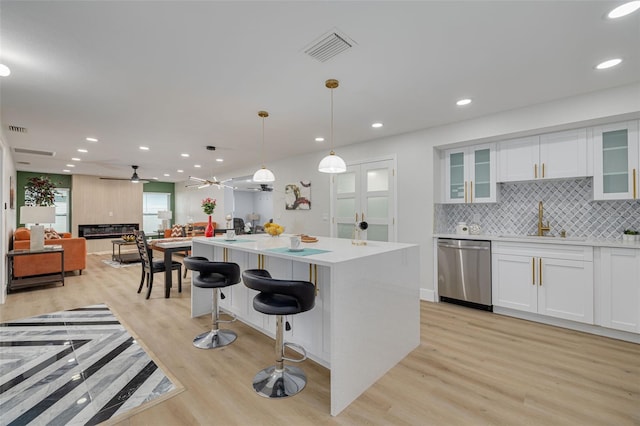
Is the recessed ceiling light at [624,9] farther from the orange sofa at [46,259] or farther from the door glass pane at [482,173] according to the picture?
the orange sofa at [46,259]

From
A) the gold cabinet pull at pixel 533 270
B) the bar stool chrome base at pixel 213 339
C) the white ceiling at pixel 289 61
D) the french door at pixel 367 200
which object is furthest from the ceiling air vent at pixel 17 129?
the gold cabinet pull at pixel 533 270

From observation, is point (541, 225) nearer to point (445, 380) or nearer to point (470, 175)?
point (470, 175)

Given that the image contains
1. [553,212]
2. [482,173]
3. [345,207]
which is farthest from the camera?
[345,207]

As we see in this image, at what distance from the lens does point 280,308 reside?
191cm

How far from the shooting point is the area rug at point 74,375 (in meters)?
1.82

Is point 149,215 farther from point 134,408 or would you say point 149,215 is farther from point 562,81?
point 562,81

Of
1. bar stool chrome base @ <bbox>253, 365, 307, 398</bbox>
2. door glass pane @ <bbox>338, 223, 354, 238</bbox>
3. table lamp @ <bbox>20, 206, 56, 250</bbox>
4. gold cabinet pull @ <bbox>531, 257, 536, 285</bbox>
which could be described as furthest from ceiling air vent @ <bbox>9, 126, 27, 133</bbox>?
gold cabinet pull @ <bbox>531, 257, 536, 285</bbox>

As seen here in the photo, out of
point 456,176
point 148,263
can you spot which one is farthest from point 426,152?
point 148,263

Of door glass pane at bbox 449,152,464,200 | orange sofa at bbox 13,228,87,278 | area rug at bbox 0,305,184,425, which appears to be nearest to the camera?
area rug at bbox 0,305,184,425

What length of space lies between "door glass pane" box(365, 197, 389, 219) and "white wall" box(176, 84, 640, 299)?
252mm

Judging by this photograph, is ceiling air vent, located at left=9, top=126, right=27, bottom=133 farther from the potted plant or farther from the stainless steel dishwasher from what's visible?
the potted plant

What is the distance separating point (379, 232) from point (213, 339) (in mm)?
2958

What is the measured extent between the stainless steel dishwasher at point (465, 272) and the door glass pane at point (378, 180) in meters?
1.22

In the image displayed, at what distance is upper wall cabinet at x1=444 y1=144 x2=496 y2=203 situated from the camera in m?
3.83
